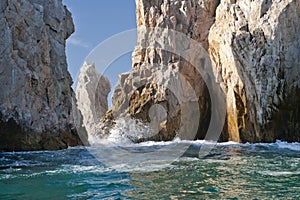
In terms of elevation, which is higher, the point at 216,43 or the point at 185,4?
the point at 185,4

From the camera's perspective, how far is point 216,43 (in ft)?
101

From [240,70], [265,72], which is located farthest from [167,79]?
[265,72]

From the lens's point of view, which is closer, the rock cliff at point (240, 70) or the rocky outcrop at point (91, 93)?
the rock cliff at point (240, 70)

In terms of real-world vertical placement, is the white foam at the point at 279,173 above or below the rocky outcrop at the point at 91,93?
below

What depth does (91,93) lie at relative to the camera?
63.7 metres

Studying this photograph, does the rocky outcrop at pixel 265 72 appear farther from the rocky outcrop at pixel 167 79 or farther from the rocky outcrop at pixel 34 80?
the rocky outcrop at pixel 34 80

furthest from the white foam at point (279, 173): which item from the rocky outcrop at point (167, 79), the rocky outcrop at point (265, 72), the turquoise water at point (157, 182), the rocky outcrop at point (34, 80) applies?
the rocky outcrop at point (167, 79)

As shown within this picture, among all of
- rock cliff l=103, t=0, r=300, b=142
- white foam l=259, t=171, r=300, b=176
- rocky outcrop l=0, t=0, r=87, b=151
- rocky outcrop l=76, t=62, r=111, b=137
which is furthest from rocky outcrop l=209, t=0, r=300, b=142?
rocky outcrop l=76, t=62, r=111, b=137

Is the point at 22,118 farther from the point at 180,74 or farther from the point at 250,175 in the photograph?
the point at 180,74

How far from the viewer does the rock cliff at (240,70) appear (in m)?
24.2

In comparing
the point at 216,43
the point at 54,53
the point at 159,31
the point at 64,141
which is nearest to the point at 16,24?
the point at 54,53

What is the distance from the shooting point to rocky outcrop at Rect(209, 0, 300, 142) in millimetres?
24078

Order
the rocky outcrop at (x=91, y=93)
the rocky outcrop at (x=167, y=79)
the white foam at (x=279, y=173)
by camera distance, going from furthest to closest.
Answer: the rocky outcrop at (x=91, y=93) → the rocky outcrop at (x=167, y=79) → the white foam at (x=279, y=173)

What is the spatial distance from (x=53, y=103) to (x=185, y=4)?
2252cm
